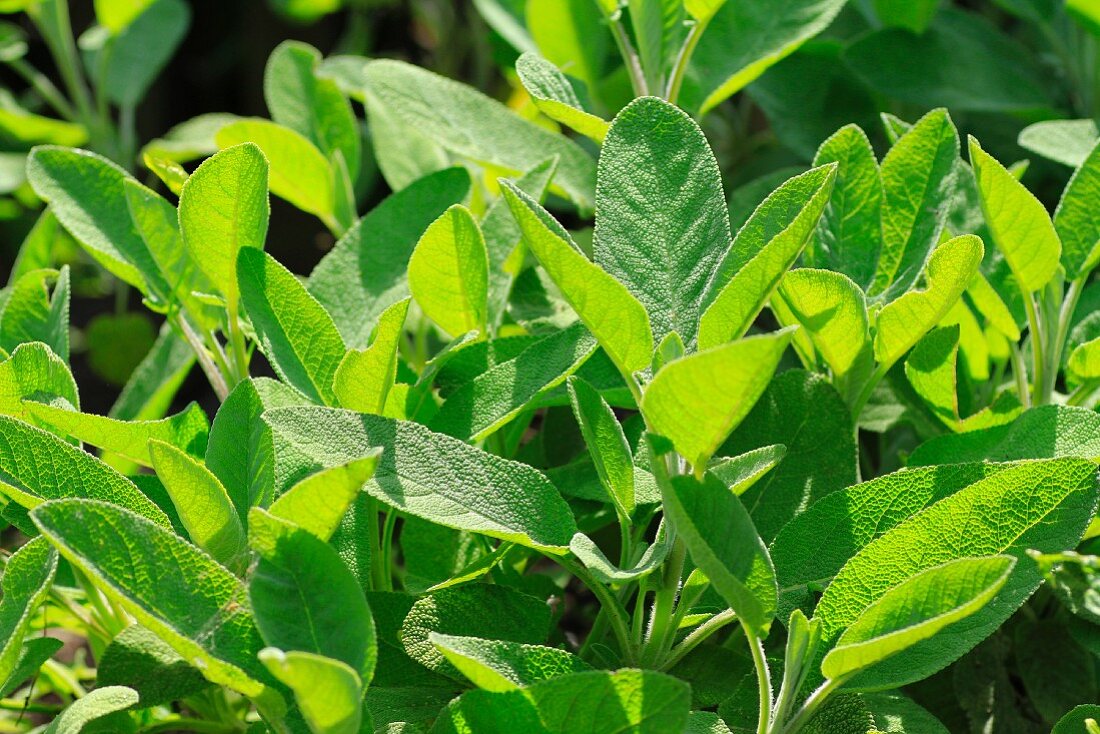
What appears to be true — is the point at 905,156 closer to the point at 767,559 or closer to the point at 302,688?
the point at 767,559

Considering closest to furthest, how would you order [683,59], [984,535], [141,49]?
[984,535] < [683,59] < [141,49]

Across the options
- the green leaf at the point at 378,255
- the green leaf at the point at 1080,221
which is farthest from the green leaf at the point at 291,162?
the green leaf at the point at 1080,221

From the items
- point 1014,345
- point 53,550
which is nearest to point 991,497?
point 1014,345

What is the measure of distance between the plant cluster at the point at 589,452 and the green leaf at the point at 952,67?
0.57 ft

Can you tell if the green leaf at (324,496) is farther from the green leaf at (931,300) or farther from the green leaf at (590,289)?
the green leaf at (931,300)

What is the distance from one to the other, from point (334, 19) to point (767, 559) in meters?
1.93

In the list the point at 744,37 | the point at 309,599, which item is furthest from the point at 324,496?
the point at 744,37

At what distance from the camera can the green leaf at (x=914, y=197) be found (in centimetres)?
61

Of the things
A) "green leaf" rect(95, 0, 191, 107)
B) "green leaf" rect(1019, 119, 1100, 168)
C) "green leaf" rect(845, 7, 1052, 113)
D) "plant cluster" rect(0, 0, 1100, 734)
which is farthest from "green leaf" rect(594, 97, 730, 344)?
"green leaf" rect(95, 0, 191, 107)

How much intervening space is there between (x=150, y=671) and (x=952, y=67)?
30.4 inches

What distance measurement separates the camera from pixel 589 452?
1.77 ft

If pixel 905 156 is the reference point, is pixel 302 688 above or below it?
below

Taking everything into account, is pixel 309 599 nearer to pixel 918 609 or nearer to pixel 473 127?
pixel 918 609

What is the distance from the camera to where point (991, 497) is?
1.57 feet
